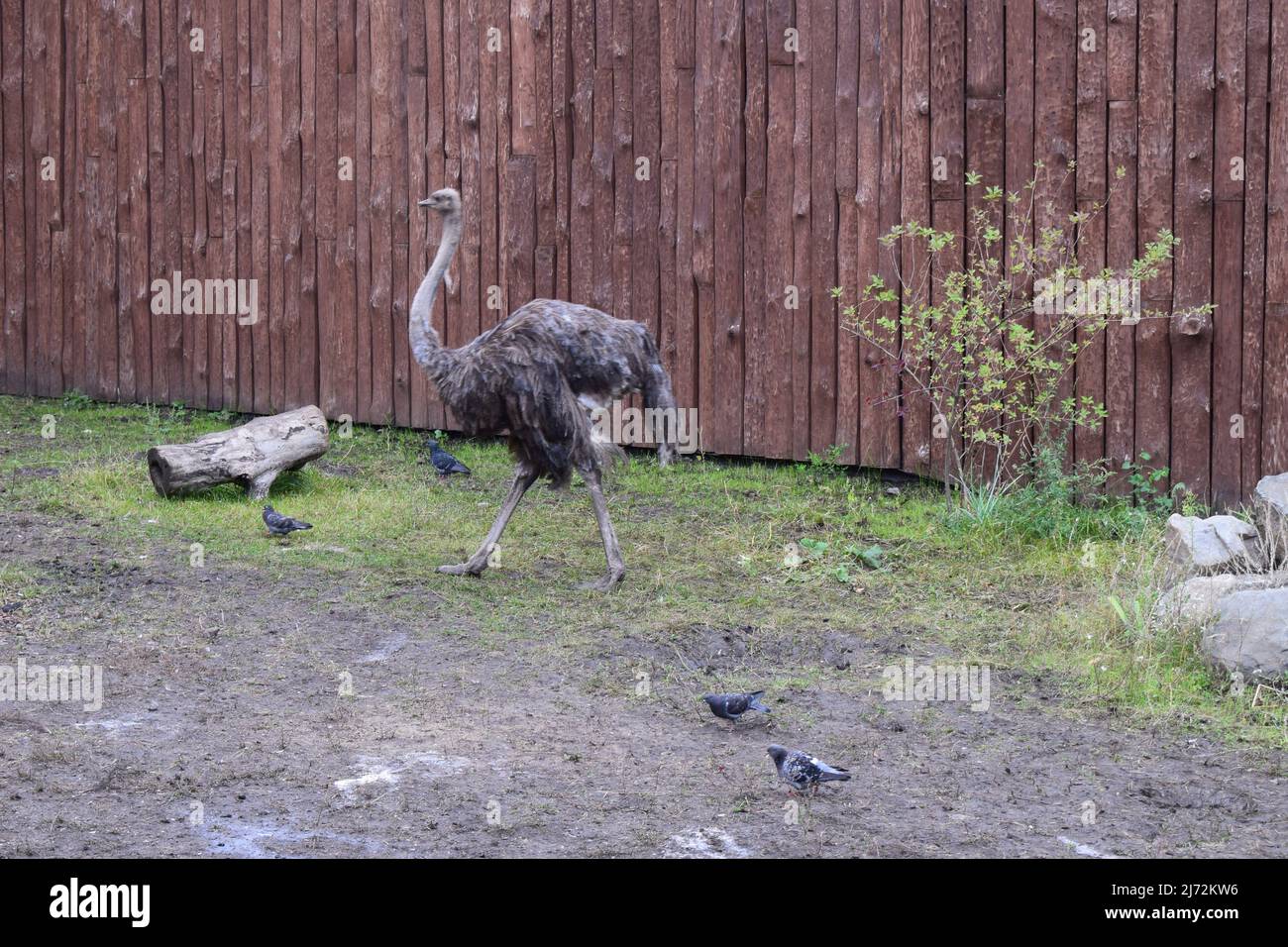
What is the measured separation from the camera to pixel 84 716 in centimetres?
618

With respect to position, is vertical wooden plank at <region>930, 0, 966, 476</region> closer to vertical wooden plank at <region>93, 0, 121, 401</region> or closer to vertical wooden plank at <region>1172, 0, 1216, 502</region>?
vertical wooden plank at <region>1172, 0, 1216, 502</region>

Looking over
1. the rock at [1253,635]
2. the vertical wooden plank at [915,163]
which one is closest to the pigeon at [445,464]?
the vertical wooden plank at [915,163]

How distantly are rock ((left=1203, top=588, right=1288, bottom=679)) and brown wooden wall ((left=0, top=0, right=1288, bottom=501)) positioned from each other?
7.96 feet

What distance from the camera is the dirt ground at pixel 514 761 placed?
5031 mm

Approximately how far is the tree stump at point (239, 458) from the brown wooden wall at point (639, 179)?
1.78m

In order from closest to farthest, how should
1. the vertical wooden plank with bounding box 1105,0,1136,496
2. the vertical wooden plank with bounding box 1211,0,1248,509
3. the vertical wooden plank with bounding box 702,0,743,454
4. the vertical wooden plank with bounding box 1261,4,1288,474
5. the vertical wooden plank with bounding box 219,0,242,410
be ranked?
the vertical wooden plank with bounding box 1261,4,1288,474 < the vertical wooden plank with bounding box 1211,0,1248,509 < the vertical wooden plank with bounding box 1105,0,1136,496 < the vertical wooden plank with bounding box 702,0,743,454 < the vertical wooden plank with bounding box 219,0,242,410

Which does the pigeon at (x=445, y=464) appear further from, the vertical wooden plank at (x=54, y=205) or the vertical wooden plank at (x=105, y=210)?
the vertical wooden plank at (x=54, y=205)

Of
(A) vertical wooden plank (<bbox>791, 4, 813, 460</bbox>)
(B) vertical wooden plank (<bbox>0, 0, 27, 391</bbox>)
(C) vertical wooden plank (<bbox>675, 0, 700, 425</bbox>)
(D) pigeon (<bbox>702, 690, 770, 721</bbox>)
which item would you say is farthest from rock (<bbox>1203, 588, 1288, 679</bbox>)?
(B) vertical wooden plank (<bbox>0, 0, 27, 391</bbox>)

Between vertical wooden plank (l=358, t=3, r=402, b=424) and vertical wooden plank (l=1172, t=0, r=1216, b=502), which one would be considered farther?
vertical wooden plank (l=358, t=3, r=402, b=424)

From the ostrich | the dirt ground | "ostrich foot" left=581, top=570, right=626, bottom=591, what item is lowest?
the dirt ground

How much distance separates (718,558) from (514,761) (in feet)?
9.84

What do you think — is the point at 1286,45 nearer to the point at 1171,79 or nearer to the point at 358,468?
the point at 1171,79

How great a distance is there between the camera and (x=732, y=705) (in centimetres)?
601

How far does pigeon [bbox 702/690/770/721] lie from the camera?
19.7ft
